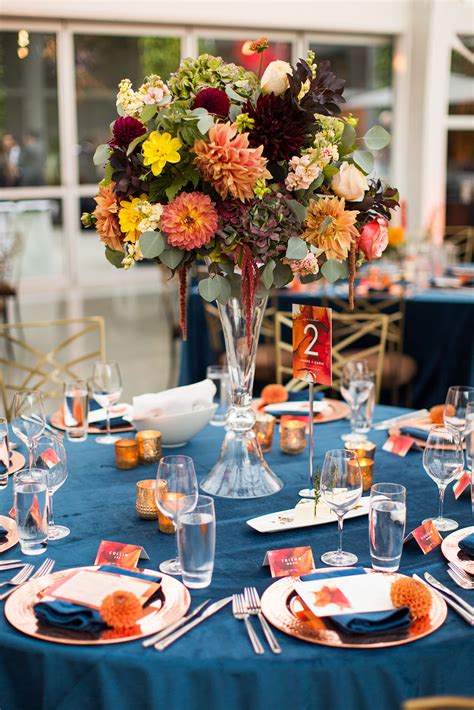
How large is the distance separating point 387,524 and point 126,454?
88 centimetres

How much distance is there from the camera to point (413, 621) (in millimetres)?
1508

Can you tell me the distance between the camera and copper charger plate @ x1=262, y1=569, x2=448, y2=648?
1.45 m

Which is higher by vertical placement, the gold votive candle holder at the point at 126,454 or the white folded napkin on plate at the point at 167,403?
the white folded napkin on plate at the point at 167,403

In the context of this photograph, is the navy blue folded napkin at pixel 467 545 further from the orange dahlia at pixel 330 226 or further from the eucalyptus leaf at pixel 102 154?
the eucalyptus leaf at pixel 102 154

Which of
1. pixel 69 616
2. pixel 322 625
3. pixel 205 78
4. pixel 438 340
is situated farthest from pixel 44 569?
pixel 438 340

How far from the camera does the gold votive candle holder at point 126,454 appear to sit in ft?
7.60

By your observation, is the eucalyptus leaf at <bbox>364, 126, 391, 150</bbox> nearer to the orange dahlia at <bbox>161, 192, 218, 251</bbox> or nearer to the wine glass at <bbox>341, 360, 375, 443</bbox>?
the orange dahlia at <bbox>161, 192, 218, 251</bbox>

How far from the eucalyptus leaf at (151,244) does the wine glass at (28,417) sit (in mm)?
653

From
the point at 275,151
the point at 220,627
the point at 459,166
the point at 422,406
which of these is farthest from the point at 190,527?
the point at 459,166

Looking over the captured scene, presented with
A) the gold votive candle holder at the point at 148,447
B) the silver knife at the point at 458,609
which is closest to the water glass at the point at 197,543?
the silver knife at the point at 458,609

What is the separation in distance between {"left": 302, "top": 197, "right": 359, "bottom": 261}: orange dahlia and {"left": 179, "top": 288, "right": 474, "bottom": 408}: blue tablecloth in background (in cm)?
305

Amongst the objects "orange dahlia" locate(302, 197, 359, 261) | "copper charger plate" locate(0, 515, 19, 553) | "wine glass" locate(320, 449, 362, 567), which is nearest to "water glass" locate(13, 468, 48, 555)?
"copper charger plate" locate(0, 515, 19, 553)

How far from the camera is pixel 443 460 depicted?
1925 mm

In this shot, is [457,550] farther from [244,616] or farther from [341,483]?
[244,616]
